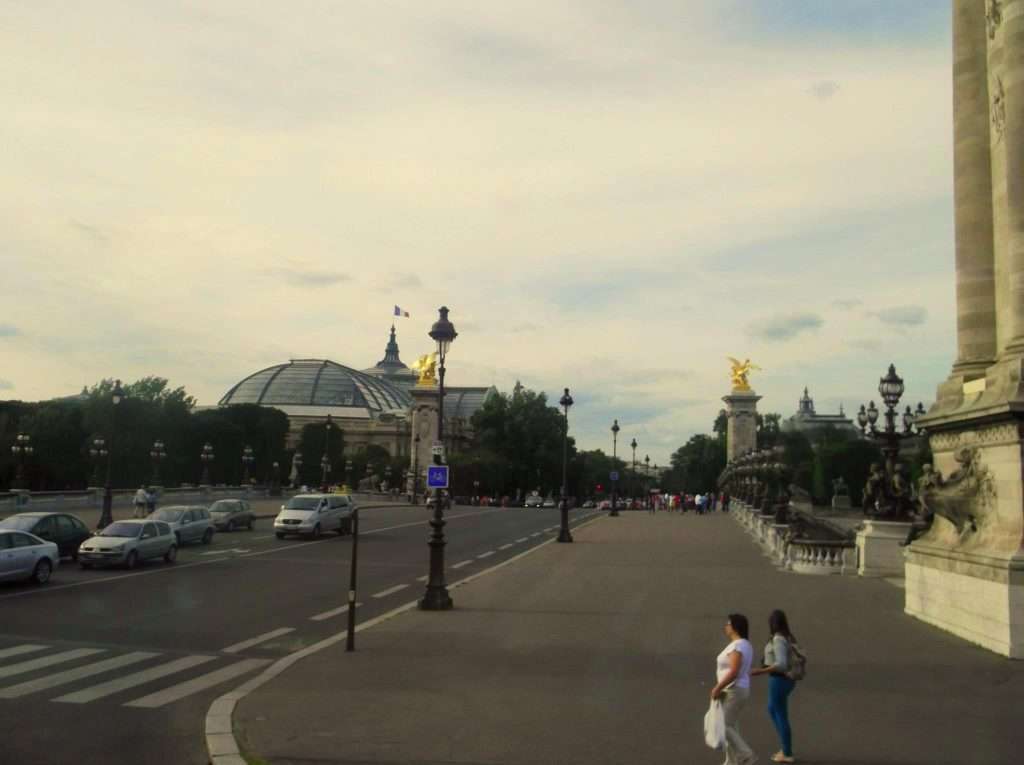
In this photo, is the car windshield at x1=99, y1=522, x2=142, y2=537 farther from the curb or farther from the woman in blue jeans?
the woman in blue jeans

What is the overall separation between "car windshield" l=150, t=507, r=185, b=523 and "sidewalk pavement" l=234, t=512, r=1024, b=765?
17.7 meters

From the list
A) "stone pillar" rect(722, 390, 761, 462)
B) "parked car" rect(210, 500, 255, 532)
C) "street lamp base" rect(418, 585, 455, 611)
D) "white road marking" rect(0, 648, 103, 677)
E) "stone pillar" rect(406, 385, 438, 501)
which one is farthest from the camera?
"stone pillar" rect(406, 385, 438, 501)

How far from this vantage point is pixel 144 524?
91.5ft

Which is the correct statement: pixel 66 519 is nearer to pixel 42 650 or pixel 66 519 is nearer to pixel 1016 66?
pixel 42 650

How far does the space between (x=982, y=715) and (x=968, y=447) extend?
229 inches

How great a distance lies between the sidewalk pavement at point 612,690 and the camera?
8867 mm

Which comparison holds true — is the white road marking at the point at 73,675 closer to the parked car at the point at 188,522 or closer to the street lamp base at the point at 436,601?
the street lamp base at the point at 436,601

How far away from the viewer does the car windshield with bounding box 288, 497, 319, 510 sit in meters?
40.0

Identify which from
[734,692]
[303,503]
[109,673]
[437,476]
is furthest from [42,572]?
[734,692]

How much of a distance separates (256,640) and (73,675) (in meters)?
3.68

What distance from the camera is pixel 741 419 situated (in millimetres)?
99062

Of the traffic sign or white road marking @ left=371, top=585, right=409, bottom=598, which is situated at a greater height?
the traffic sign

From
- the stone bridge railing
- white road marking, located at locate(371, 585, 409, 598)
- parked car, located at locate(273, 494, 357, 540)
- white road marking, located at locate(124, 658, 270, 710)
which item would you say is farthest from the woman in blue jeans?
parked car, located at locate(273, 494, 357, 540)

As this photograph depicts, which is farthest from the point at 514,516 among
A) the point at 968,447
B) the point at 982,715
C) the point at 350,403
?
the point at 350,403
